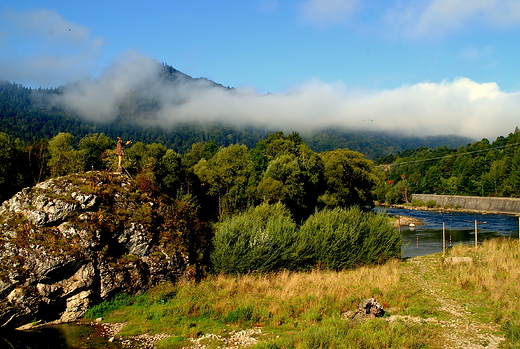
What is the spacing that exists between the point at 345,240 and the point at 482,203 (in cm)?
7996

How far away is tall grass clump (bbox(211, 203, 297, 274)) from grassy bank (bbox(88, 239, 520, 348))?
79cm

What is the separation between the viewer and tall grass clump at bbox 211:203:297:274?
70.5ft

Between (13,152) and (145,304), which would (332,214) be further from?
(13,152)

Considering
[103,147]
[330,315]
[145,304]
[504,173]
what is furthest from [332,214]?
[504,173]

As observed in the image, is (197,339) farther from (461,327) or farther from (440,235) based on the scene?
(440,235)

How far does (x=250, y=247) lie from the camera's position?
21938mm

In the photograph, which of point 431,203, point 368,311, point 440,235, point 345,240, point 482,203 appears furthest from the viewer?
point 431,203

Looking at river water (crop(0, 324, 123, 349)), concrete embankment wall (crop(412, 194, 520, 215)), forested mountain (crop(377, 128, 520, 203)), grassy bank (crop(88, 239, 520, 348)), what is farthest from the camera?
forested mountain (crop(377, 128, 520, 203))

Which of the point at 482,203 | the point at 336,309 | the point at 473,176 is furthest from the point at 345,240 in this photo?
the point at 473,176

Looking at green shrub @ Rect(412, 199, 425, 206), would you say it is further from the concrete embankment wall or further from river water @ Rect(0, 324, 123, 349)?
river water @ Rect(0, 324, 123, 349)

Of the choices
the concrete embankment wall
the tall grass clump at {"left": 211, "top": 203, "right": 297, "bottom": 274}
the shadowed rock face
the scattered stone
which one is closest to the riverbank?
the concrete embankment wall

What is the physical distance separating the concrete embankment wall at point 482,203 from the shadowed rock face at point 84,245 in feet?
277

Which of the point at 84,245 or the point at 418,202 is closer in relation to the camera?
the point at 84,245

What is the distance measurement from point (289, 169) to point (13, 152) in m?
32.5
